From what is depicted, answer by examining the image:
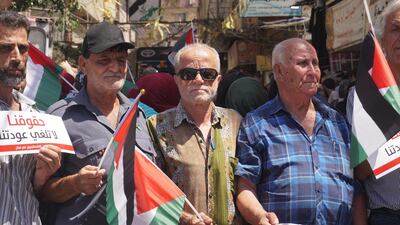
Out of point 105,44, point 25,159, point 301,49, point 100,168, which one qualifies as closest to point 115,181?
point 100,168

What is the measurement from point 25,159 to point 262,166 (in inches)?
53.4

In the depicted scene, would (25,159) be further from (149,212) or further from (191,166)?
(191,166)

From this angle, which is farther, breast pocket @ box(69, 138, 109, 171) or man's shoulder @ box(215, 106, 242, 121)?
man's shoulder @ box(215, 106, 242, 121)

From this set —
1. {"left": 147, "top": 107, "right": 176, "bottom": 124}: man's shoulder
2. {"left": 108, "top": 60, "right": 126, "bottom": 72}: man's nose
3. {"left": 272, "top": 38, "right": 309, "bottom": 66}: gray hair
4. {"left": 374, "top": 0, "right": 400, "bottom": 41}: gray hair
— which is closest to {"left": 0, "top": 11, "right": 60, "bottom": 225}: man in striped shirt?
{"left": 108, "top": 60, "right": 126, "bottom": 72}: man's nose

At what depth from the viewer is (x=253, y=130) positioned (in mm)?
3387

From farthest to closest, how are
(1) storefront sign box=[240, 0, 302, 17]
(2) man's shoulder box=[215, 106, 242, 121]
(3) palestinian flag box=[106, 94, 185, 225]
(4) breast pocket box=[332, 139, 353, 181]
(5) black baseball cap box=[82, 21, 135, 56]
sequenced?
(1) storefront sign box=[240, 0, 302, 17] < (2) man's shoulder box=[215, 106, 242, 121] < (4) breast pocket box=[332, 139, 353, 181] < (5) black baseball cap box=[82, 21, 135, 56] < (3) palestinian flag box=[106, 94, 185, 225]

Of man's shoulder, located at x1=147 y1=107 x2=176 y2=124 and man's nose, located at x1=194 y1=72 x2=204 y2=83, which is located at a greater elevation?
man's nose, located at x1=194 y1=72 x2=204 y2=83

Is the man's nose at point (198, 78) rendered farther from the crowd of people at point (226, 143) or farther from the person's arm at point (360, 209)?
the person's arm at point (360, 209)

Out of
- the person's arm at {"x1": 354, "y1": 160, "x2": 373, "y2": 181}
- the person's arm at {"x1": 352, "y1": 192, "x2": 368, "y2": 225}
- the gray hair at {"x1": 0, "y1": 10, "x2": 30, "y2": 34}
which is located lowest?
the person's arm at {"x1": 352, "y1": 192, "x2": 368, "y2": 225}

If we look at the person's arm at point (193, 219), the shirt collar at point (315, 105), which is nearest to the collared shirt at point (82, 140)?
the person's arm at point (193, 219)

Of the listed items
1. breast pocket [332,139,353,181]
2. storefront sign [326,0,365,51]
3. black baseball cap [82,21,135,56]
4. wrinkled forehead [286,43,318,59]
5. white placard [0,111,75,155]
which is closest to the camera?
white placard [0,111,75,155]

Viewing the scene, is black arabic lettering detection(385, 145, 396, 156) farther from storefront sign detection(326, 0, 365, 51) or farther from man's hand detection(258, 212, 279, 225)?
storefront sign detection(326, 0, 365, 51)

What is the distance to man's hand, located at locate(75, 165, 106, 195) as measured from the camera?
2793 millimetres

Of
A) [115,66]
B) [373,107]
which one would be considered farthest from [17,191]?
[373,107]
